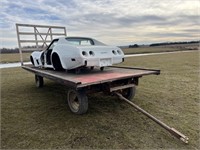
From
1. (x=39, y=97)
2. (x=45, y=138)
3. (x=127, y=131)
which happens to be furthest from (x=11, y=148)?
(x=39, y=97)

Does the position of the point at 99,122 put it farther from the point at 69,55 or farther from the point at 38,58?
the point at 38,58

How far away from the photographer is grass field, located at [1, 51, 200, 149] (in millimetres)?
2934

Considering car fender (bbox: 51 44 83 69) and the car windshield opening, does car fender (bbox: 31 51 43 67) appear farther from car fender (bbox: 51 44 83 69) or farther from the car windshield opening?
car fender (bbox: 51 44 83 69)

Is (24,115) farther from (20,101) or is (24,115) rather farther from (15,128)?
(20,101)

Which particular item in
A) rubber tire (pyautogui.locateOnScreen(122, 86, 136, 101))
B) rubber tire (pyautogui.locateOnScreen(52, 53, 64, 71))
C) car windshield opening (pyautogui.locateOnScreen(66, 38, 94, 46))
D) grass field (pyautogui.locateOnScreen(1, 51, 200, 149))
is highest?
car windshield opening (pyautogui.locateOnScreen(66, 38, 94, 46))

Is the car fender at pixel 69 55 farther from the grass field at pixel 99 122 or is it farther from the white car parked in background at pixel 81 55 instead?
the grass field at pixel 99 122

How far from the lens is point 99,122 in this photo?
3662 millimetres

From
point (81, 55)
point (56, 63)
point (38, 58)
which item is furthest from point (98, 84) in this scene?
point (38, 58)

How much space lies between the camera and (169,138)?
3.04m

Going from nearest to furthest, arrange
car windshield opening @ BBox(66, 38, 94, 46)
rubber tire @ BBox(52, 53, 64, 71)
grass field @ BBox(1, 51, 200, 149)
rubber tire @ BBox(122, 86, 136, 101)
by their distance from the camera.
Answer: grass field @ BBox(1, 51, 200, 149) → rubber tire @ BBox(122, 86, 136, 101) → rubber tire @ BBox(52, 53, 64, 71) → car windshield opening @ BBox(66, 38, 94, 46)

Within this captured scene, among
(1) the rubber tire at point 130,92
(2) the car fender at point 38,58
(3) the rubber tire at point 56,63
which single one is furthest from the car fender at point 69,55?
(2) the car fender at point 38,58

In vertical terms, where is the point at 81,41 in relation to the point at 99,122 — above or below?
above

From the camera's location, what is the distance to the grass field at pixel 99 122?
293 cm

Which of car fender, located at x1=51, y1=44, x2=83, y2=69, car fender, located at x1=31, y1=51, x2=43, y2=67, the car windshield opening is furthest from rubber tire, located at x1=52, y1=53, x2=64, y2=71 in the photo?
car fender, located at x1=31, y1=51, x2=43, y2=67
